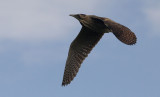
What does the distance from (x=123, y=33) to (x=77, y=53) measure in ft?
13.6

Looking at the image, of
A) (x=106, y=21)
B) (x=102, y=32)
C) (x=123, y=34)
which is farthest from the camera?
(x=102, y=32)

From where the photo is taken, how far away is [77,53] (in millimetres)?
21406

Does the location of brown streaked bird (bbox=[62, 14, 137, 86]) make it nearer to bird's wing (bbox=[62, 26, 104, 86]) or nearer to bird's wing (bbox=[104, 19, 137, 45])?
bird's wing (bbox=[62, 26, 104, 86])

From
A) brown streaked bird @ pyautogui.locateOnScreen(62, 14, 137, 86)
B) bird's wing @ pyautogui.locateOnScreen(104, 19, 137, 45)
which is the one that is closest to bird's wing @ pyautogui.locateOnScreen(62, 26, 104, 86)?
brown streaked bird @ pyautogui.locateOnScreen(62, 14, 137, 86)

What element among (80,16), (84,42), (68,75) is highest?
(80,16)

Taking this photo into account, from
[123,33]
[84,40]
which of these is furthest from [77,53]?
[123,33]

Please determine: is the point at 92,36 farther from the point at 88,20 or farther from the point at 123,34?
the point at 123,34

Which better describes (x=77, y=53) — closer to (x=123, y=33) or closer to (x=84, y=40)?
(x=84, y=40)

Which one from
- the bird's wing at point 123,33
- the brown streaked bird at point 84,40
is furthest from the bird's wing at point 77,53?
the bird's wing at point 123,33

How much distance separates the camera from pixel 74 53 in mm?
21422

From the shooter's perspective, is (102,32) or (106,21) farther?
(102,32)

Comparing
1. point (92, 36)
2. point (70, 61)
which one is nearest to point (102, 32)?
point (92, 36)

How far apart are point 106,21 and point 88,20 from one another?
3.58ft

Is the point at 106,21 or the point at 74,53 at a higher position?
the point at 106,21
